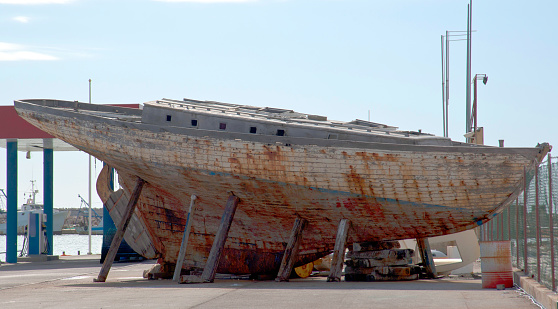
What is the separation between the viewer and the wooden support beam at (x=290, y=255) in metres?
14.4

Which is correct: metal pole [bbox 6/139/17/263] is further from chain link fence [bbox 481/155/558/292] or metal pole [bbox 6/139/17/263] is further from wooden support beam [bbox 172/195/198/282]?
chain link fence [bbox 481/155/558/292]

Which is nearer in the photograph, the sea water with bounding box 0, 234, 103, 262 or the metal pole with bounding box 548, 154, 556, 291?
the metal pole with bounding box 548, 154, 556, 291

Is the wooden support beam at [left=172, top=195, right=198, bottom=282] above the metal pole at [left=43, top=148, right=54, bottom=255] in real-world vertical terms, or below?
below

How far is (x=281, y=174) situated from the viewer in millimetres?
13727

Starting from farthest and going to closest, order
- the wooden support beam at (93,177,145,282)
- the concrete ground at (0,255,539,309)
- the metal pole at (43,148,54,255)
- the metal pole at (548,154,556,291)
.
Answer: the metal pole at (43,148,54,255) < the wooden support beam at (93,177,145,282) < the concrete ground at (0,255,539,309) < the metal pole at (548,154,556,291)

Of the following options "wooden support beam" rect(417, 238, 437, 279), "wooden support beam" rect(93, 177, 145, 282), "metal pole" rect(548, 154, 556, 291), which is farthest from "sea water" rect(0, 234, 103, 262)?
"metal pole" rect(548, 154, 556, 291)

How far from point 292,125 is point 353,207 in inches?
80.1

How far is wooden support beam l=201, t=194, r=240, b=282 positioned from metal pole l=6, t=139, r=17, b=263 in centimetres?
1338

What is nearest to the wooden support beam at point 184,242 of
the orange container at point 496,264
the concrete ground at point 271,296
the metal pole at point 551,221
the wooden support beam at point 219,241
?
the wooden support beam at point 219,241

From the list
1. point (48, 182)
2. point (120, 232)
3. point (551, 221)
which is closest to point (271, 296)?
point (551, 221)

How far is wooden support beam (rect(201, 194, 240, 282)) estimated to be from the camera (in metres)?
14.2

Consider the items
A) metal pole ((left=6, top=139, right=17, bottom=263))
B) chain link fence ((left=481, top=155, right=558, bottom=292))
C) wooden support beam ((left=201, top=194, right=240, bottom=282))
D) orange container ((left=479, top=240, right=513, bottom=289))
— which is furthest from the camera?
metal pole ((left=6, top=139, right=17, bottom=263))

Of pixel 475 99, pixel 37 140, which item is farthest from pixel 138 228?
pixel 475 99

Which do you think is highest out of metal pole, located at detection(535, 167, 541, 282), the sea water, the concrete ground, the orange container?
metal pole, located at detection(535, 167, 541, 282)
